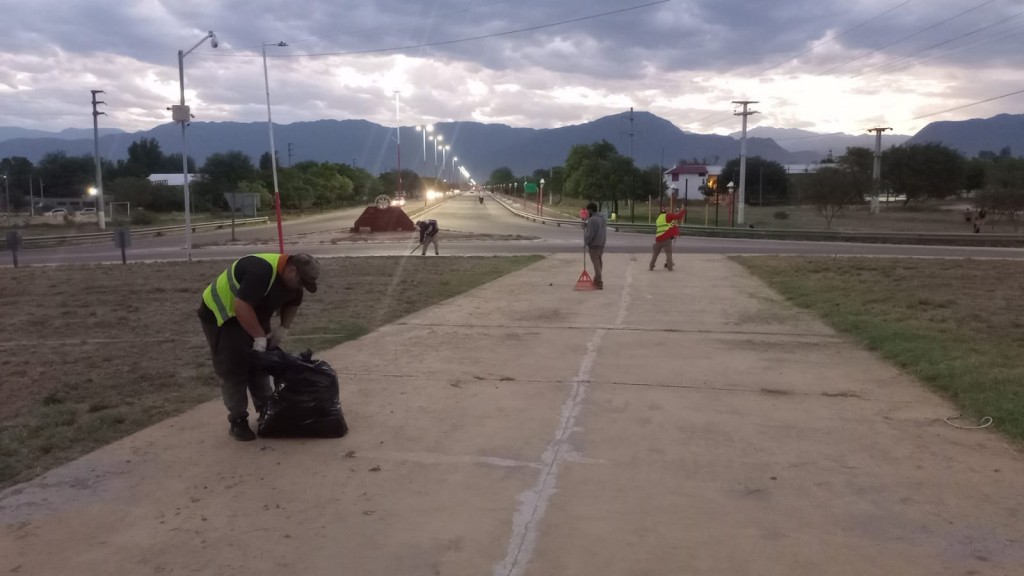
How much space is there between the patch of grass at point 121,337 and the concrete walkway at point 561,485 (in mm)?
518

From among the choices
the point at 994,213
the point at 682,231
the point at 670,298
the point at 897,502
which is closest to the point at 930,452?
the point at 897,502

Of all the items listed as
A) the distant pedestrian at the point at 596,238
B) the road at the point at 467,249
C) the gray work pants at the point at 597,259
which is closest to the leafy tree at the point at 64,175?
the road at the point at 467,249

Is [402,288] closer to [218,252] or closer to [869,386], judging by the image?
[869,386]

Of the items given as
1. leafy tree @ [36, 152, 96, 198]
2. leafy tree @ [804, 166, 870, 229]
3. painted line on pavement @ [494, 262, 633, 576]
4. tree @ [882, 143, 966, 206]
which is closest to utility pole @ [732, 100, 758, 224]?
leafy tree @ [804, 166, 870, 229]

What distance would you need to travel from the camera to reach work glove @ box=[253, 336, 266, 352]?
5.19 m

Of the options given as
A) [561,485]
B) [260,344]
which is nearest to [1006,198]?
[561,485]

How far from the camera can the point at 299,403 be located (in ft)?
17.6

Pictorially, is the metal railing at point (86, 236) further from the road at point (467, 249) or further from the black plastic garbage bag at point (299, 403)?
the black plastic garbage bag at point (299, 403)

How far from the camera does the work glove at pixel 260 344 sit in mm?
5188

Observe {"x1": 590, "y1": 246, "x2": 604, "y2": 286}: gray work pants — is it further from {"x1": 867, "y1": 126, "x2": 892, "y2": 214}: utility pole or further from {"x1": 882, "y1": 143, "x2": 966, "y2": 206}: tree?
{"x1": 882, "y1": 143, "x2": 966, "y2": 206}: tree

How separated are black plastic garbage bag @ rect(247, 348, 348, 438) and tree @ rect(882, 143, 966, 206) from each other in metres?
85.1

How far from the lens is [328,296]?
14156 millimetres

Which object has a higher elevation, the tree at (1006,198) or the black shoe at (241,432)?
the tree at (1006,198)

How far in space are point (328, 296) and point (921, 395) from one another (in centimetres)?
1000
